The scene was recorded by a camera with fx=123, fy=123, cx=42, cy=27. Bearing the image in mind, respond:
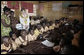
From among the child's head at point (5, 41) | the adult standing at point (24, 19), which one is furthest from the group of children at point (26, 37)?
the adult standing at point (24, 19)

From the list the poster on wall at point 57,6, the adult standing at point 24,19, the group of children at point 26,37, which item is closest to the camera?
the poster on wall at point 57,6

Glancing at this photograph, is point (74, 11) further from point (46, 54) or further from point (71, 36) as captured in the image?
point (46, 54)

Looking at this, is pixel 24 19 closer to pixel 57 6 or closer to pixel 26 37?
pixel 26 37

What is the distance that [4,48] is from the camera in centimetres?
100

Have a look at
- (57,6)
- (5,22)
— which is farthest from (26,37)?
(57,6)

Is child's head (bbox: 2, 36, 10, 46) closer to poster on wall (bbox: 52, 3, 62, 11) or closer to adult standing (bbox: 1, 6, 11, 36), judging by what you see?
adult standing (bbox: 1, 6, 11, 36)

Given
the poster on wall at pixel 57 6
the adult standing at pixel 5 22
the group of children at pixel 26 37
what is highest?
the poster on wall at pixel 57 6

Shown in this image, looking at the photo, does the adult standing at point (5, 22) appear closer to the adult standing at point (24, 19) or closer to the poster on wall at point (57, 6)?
the adult standing at point (24, 19)

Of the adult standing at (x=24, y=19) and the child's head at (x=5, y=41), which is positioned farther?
the adult standing at (x=24, y=19)

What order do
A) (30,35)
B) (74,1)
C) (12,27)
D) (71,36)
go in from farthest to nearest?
1. (30,35)
2. (12,27)
3. (71,36)
4. (74,1)

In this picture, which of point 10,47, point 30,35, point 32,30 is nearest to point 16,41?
point 10,47

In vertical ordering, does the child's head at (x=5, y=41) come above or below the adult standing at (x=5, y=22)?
below

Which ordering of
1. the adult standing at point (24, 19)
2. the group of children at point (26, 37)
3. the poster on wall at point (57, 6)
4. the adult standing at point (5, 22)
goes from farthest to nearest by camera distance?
1. the adult standing at point (24, 19)
2. the adult standing at point (5, 22)
3. the group of children at point (26, 37)
4. the poster on wall at point (57, 6)

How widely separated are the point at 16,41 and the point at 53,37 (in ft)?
1.21
